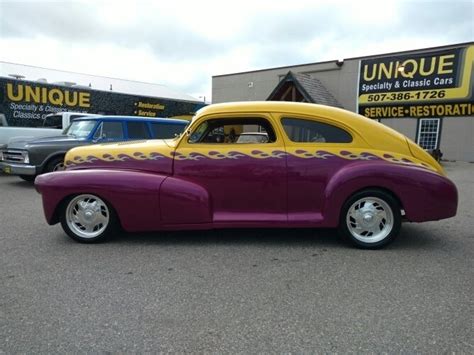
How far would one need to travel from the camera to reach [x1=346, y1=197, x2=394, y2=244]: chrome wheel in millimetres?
4559

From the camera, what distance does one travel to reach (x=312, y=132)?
471 centimetres

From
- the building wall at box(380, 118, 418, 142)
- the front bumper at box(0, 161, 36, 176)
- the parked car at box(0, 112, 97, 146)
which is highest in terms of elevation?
the building wall at box(380, 118, 418, 142)

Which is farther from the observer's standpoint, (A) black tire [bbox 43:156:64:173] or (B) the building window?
(B) the building window

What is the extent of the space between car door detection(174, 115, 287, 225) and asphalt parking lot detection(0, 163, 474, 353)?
1.26 feet

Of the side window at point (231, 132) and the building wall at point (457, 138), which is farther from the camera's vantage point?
the building wall at point (457, 138)

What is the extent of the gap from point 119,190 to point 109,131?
4.94m

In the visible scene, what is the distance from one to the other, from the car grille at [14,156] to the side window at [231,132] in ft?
19.1

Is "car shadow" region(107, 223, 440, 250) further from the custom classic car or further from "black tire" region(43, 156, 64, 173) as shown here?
"black tire" region(43, 156, 64, 173)

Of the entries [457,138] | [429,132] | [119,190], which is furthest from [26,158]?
[457,138]

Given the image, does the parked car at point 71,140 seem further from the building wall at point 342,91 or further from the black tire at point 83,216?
the building wall at point 342,91

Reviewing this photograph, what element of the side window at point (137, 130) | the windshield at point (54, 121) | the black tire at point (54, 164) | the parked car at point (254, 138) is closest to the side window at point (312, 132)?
the parked car at point (254, 138)

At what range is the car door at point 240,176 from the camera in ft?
15.1

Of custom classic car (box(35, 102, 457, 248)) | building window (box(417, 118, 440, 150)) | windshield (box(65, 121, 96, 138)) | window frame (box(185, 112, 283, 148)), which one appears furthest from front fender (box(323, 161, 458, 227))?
building window (box(417, 118, 440, 150))

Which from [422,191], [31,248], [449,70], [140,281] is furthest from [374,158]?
[449,70]
